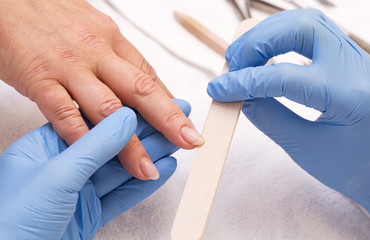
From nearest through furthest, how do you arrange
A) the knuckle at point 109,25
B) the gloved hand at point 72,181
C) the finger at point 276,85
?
the gloved hand at point 72,181 → the finger at point 276,85 → the knuckle at point 109,25

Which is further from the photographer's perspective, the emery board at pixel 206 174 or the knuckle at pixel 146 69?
the knuckle at pixel 146 69

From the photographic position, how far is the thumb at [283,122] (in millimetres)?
856

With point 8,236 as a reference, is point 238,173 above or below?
below

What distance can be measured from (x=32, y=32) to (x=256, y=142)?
68 cm

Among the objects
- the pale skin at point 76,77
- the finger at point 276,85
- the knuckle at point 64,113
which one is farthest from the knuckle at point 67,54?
the finger at point 276,85

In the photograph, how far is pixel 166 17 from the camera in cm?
130

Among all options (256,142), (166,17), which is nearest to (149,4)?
(166,17)

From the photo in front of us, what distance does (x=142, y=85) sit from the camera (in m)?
0.85

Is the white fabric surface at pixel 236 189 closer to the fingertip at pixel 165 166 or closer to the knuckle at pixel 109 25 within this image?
the fingertip at pixel 165 166

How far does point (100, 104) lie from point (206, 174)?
0.29 m

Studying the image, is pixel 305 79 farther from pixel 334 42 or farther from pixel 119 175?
pixel 119 175

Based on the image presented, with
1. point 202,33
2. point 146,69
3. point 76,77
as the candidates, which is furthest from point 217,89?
point 202,33

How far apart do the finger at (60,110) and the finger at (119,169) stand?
102 millimetres

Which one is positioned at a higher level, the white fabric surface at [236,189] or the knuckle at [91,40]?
the knuckle at [91,40]
